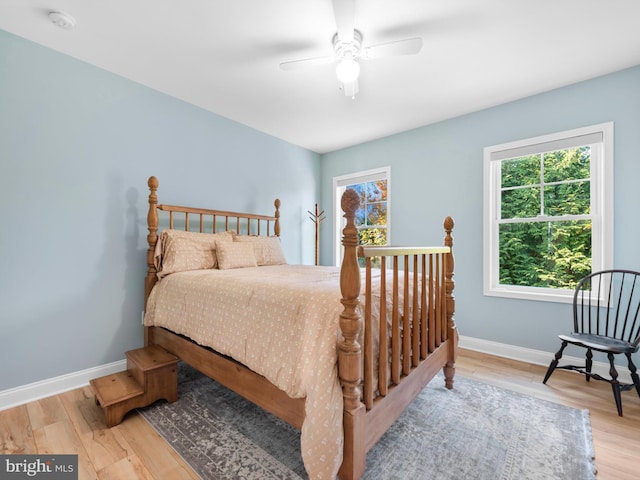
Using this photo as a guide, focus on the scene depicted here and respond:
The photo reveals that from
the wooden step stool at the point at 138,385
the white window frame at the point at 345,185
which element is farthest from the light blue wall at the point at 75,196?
the white window frame at the point at 345,185

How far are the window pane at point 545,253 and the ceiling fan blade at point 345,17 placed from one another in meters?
2.39

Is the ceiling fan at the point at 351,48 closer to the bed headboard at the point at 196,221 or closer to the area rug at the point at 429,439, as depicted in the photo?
the bed headboard at the point at 196,221

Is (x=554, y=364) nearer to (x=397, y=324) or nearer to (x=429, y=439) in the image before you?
(x=429, y=439)

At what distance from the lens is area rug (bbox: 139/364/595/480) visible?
1376 millimetres

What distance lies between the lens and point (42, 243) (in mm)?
2051

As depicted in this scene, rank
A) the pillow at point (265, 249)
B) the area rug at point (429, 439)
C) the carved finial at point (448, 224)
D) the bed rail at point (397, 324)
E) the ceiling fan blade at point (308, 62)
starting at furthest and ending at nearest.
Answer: the pillow at point (265, 249) < the carved finial at point (448, 224) < the ceiling fan blade at point (308, 62) < the area rug at point (429, 439) < the bed rail at point (397, 324)

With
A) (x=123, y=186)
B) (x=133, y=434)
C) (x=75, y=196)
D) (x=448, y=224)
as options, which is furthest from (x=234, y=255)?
(x=448, y=224)

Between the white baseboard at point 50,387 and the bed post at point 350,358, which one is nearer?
the bed post at point 350,358

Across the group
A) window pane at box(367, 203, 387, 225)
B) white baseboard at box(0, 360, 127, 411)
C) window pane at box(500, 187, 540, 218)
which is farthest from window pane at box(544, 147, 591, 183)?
white baseboard at box(0, 360, 127, 411)

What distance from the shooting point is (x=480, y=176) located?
299 cm

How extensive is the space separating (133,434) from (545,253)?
11.7 ft

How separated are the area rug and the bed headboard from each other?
1.19m

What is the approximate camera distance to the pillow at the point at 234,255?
8.28 feet

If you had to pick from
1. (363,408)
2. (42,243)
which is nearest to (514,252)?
(363,408)
